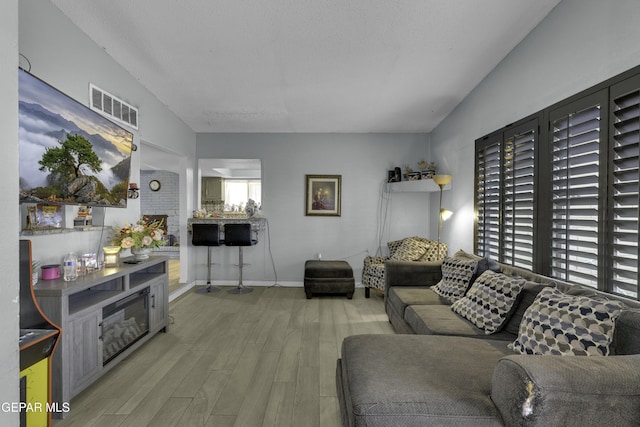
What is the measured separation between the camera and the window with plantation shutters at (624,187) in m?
1.62

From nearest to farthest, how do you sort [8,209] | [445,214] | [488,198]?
[8,209], [488,198], [445,214]

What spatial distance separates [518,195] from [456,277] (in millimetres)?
908

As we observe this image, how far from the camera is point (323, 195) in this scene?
5375mm

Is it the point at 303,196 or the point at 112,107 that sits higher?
the point at 112,107

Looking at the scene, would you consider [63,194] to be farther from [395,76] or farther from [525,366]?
[395,76]

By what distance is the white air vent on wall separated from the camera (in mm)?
2711

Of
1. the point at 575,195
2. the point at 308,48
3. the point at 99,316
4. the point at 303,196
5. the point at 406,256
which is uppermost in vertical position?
the point at 308,48

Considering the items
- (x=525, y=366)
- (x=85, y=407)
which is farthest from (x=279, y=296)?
(x=525, y=366)

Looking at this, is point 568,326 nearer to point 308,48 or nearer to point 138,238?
point 308,48

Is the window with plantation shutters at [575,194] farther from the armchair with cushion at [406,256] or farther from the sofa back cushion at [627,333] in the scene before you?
the armchair with cushion at [406,256]

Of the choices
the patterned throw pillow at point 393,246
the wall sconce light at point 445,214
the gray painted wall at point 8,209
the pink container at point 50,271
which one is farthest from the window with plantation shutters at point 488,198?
the pink container at point 50,271

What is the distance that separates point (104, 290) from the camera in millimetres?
2621

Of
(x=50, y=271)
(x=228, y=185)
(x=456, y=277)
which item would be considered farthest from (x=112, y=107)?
(x=228, y=185)

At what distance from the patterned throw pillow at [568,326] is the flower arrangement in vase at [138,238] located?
119 inches
